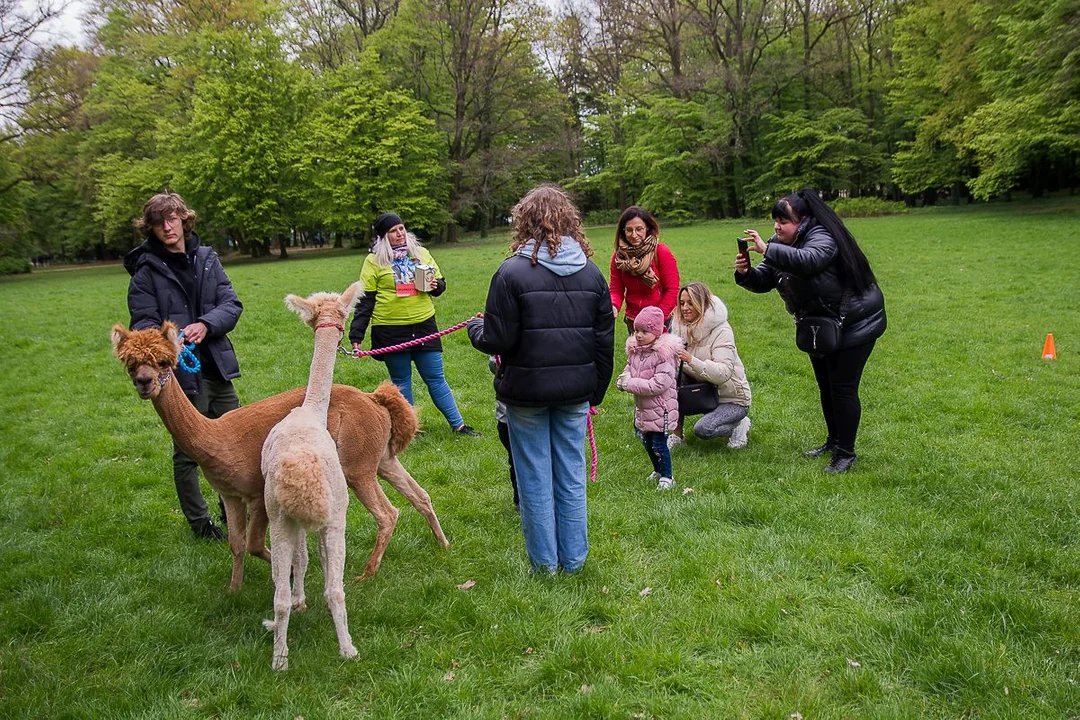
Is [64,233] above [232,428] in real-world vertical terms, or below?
above

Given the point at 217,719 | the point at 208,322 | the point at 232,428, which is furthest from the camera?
the point at 208,322

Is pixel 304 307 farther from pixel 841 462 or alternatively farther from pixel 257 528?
pixel 841 462

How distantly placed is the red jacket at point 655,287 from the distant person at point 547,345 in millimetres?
2147

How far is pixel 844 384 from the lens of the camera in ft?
17.7

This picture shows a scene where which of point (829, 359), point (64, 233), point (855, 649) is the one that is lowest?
point (855, 649)

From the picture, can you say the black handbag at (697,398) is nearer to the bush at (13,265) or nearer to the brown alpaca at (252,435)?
the brown alpaca at (252,435)

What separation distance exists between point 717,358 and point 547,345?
2833 millimetres

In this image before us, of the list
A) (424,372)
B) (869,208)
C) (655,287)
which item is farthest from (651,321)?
(869,208)

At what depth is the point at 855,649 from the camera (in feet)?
10.9

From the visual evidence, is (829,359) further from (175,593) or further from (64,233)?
(64,233)

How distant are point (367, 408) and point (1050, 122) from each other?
28.7 metres

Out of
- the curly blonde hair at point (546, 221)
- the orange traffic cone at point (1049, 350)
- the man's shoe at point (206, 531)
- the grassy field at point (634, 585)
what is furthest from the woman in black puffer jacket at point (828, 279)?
the orange traffic cone at point (1049, 350)

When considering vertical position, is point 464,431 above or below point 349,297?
below

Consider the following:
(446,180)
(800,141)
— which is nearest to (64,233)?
(446,180)
